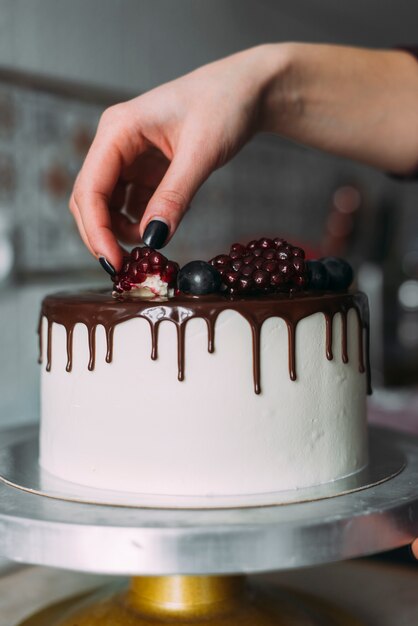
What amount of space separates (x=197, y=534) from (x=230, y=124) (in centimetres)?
65

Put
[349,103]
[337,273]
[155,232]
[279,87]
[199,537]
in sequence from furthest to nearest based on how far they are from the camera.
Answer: [349,103] → [279,87] → [337,273] → [155,232] → [199,537]

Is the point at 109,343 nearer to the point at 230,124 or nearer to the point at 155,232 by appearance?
the point at 155,232

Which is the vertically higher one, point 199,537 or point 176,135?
point 176,135

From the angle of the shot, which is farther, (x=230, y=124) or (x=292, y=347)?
(x=230, y=124)

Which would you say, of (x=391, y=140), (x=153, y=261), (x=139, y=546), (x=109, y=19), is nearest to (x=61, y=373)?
(x=153, y=261)

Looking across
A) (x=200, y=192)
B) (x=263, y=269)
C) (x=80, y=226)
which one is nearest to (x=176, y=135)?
(x=80, y=226)

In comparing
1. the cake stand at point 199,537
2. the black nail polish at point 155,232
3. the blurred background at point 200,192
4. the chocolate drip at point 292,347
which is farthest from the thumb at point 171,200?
the blurred background at point 200,192

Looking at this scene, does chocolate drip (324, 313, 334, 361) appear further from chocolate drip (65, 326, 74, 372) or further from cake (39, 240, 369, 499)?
chocolate drip (65, 326, 74, 372)

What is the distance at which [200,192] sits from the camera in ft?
9.60

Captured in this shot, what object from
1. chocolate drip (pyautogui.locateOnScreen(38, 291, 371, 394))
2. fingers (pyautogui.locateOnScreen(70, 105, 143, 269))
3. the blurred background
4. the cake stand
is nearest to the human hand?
fingers (pyautogui.locateOnScreen(70, 105, 143, 269))

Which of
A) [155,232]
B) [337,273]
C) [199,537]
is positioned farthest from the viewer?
[337,273]

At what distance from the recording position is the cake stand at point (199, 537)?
782 mm

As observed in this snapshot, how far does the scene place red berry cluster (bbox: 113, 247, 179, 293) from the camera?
3.34 ft

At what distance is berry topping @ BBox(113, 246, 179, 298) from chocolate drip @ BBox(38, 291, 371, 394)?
38 mm
